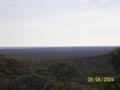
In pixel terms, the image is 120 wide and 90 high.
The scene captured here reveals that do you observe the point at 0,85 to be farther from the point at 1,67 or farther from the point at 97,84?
the point at 1,67

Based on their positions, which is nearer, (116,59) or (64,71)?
(116,59)

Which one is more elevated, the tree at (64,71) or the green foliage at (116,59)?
the green foliage at (116,59)

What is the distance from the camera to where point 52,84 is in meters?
20.2

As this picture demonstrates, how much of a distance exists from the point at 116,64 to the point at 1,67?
1142 cm

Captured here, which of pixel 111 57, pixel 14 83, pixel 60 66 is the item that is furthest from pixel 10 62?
pixel 14 83

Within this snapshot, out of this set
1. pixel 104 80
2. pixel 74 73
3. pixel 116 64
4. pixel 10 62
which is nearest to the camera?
pixel 104 80
